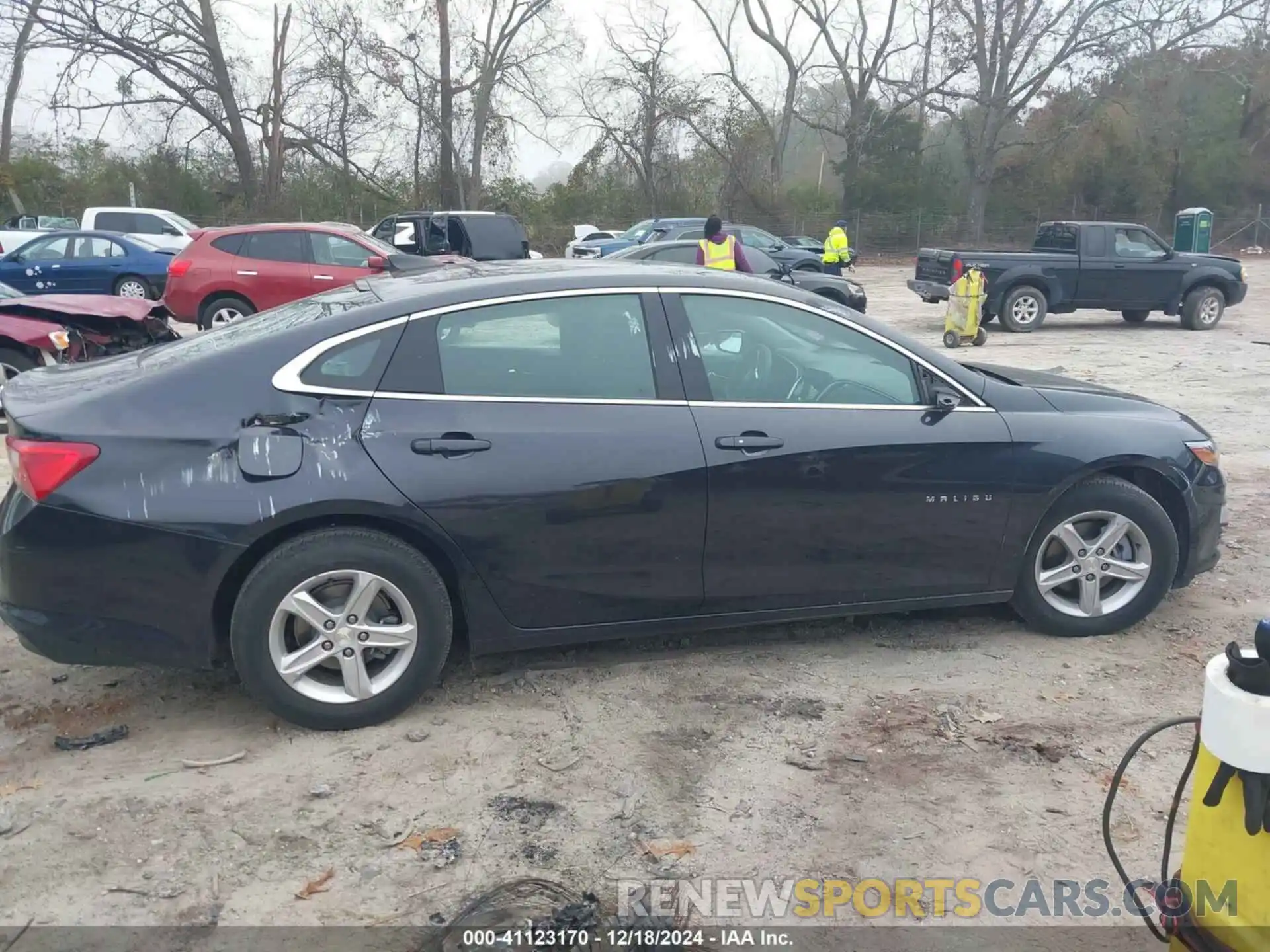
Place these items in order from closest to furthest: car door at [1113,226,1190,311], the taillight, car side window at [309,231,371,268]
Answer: the taillight → car side window at [309,231,371,268] → car door at [1113,226,1190,311]

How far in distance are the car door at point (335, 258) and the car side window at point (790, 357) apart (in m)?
11.0

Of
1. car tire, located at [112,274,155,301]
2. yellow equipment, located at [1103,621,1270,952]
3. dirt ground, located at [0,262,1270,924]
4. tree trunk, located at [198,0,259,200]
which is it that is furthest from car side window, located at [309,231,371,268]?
tree trunk, located at [198,0,259,200]

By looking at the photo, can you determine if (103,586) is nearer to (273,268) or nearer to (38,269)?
(273,268)

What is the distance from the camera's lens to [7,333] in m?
8.77

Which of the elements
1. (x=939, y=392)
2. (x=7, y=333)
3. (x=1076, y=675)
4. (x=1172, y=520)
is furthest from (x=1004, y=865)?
(x=7, y=333)

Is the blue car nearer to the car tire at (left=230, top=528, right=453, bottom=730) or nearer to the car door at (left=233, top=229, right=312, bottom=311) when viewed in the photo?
the car door at (left=233, top=229, right=312, bottom=311)

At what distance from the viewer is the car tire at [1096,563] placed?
177 inches

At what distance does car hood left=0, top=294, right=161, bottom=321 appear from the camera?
9.20 m

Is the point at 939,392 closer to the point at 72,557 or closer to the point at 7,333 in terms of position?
the point at 72,557

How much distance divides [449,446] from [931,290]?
14.5 m

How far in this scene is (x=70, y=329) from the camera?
30.2 feet

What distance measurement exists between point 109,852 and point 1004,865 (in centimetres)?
260

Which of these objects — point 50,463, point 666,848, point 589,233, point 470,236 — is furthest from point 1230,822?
point 589,233

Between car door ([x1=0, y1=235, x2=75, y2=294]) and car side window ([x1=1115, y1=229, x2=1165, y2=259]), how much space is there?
16.8 m
